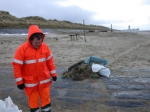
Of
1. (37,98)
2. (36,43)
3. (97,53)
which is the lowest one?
(97,53)

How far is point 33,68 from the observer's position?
3275mm

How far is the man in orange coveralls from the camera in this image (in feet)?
10.4

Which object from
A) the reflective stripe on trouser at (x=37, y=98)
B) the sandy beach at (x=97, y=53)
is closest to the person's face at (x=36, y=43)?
the reflective stripe on trouser at (x=37, y=98)

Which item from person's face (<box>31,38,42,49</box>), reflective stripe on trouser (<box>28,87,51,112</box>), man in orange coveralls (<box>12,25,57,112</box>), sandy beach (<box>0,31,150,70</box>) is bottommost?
sandy beach (<box>0,31,150,70</box>)

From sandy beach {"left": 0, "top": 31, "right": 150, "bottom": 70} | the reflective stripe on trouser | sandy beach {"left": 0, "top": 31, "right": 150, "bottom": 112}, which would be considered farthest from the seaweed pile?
the reflective stripe on trouser

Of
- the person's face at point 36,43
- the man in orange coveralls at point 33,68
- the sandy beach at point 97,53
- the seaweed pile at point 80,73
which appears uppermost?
the person's face at point 36,43

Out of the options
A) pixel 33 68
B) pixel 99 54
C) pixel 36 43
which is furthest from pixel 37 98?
pixel 99 54

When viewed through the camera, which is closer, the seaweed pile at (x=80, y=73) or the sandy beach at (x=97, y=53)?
the seaweed pile at (x=80, y=73)

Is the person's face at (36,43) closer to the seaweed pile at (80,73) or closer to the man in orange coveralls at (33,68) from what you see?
the man in orange coveralls at (33,68)

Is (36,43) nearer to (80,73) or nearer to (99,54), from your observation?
(80,73)

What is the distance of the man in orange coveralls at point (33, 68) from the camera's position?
10.4 feet

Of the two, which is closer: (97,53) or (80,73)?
(80,73)

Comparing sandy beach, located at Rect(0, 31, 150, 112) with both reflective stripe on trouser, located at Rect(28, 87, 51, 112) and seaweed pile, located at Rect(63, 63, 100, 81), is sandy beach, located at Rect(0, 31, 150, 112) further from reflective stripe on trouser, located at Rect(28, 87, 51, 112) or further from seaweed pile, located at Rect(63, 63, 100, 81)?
seaweed pile, located at Rect(63, 63, 100, 81)

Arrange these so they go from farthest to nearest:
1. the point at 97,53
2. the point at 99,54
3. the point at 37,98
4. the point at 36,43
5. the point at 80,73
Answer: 1. the point at 97,53
2. the point at 99,54
3. the point at 80,73
4. the point at 37,98
5. the point at 36,43
